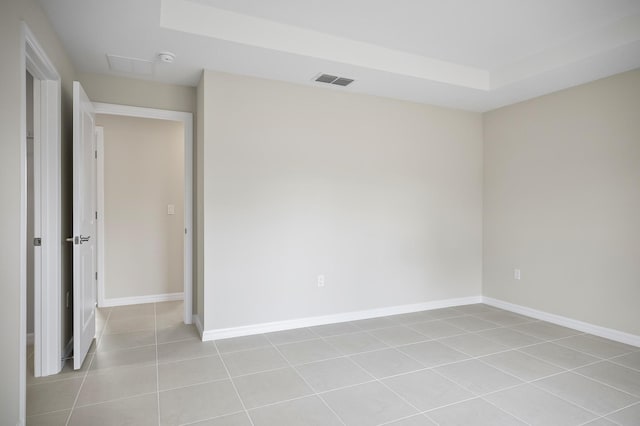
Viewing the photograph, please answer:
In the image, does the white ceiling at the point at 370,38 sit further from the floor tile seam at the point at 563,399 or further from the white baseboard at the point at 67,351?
the floor tile seam at the point at 563,399

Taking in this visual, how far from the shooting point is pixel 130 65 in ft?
10.9

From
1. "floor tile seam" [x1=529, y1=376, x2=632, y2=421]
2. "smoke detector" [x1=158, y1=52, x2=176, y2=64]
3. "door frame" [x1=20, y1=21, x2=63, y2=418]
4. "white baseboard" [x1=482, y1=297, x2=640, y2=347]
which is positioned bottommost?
"floor tile seam" [x1=529, y1=376, x2=632, y2=421]

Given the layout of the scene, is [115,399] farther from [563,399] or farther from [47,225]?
[563,399]

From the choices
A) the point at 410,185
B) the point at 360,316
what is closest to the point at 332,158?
the point at 410,185

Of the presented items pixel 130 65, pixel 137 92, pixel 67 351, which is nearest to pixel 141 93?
pixel 137 92

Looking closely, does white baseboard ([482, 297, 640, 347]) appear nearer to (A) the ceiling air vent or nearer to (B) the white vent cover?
(A) the ceiling air vent

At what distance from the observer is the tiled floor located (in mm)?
2199

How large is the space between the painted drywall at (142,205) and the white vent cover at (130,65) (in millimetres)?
1404

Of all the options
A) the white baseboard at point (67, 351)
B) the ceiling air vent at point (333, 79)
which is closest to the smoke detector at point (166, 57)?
the ceiling air vent at point (333, 79)

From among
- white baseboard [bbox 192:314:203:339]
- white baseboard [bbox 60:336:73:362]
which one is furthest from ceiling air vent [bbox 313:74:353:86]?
white baseboard [bbox 60:336:73:362]

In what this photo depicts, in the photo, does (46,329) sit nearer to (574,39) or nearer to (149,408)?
(149,408)

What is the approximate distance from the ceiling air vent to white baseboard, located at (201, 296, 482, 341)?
2.39m

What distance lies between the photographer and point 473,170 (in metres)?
4.87

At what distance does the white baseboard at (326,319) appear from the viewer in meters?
3.49
